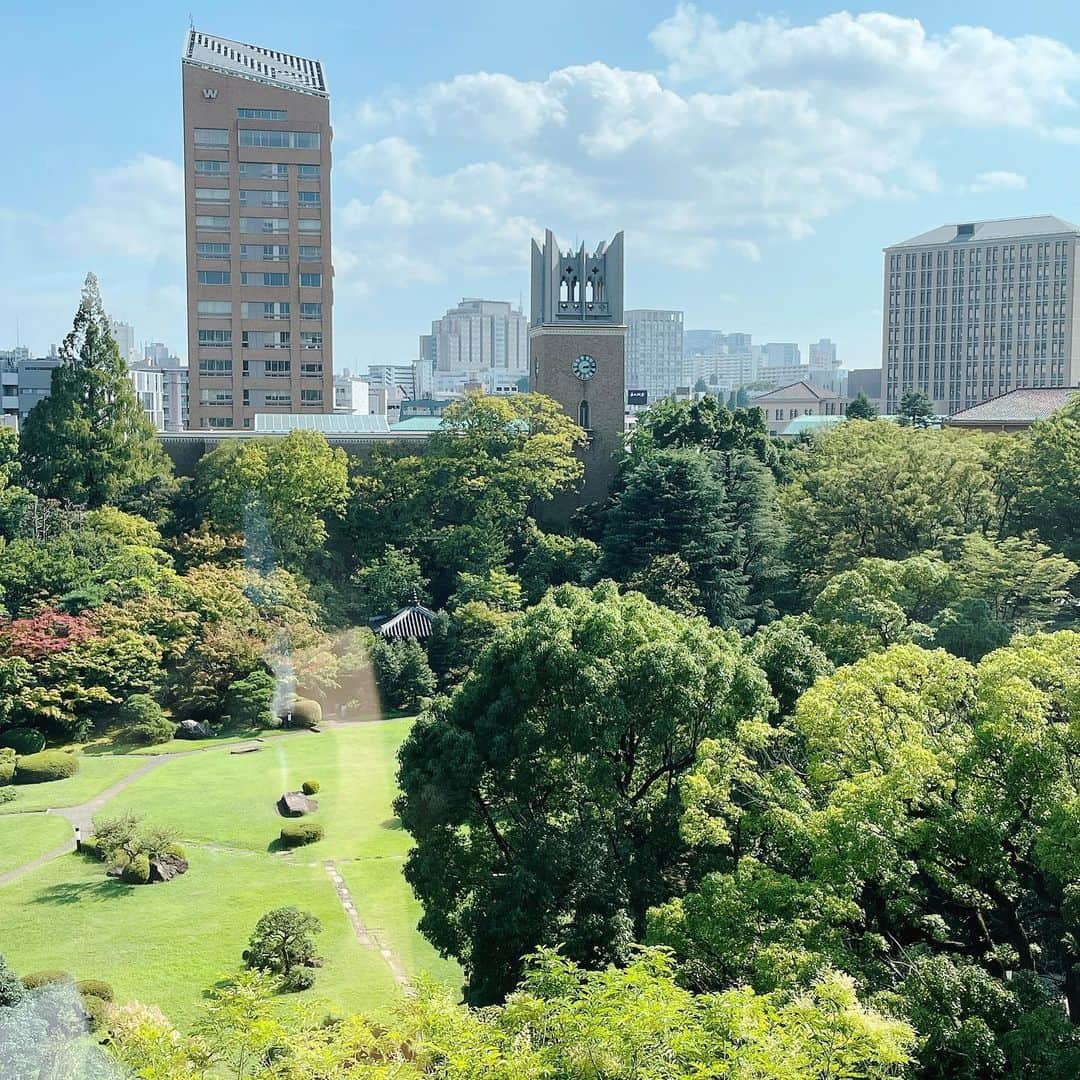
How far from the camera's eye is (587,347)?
40750 millimetres

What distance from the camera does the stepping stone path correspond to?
1648 centimetres

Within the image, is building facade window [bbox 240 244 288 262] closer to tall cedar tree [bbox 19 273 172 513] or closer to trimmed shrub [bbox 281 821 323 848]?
tall cedar tree [bbox 19 273 172 513]

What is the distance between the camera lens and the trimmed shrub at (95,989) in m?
15.2

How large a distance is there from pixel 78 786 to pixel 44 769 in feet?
3.30

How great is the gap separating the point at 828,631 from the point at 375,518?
1814cm

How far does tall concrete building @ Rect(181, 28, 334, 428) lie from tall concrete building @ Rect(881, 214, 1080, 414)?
2440 inches

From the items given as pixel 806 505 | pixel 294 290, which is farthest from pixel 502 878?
pixel 294 290

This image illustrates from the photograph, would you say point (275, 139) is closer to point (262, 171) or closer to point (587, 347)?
point (262, 171)

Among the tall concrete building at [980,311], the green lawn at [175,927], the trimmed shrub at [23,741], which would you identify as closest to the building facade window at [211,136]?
the trimmed shrub at [23,741]

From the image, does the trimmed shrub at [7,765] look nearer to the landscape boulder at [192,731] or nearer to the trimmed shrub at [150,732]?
the trimmed shrub at [150,732]

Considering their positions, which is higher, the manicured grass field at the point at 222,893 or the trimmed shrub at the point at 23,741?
the trimmed shrub at the point at 23,741

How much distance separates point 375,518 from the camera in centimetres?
3616

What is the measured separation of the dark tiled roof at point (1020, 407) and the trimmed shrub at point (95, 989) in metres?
40.0

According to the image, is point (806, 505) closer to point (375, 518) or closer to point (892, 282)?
point (375, 518)
